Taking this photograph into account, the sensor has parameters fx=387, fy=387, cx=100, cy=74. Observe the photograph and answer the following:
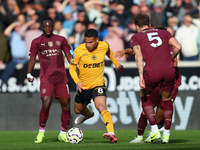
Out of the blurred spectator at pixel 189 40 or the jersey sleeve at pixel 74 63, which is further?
the blurred spectator at pixel 189 40

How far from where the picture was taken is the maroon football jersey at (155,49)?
6.35 meters

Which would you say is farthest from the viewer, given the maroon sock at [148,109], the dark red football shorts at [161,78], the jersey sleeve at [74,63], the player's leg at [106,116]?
the jersey sleeve at [74,63]

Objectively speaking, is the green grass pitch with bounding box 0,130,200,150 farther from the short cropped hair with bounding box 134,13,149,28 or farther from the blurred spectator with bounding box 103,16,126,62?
the blurred spectator with bounding box 103,16,126,62

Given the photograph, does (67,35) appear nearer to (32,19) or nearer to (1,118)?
(32,19)

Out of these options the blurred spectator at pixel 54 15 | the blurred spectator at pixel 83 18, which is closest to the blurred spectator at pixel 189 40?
the blurred spectator at pixel 83 18

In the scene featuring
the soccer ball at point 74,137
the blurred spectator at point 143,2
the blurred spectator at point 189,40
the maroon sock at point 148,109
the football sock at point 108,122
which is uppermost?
the blurred spectator at point 143,2

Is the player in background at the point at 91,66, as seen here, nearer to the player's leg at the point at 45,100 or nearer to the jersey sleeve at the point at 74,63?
the jersey sleeve at the point at 74,63

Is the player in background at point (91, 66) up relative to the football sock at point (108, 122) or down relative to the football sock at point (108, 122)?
up

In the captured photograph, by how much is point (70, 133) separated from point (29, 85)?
15.5ft

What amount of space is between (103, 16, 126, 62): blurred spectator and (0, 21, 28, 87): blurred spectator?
2548 millimetres

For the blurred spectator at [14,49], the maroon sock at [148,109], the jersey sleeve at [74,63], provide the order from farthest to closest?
the blurred spectator at [14,49]
the jersey sleeve at [74,63]
the maroon sock at [148,109]

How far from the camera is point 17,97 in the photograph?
36.6 feet

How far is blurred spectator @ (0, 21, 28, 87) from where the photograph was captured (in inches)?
456

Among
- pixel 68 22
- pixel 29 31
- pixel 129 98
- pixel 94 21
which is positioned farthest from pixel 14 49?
pixel 129 98
